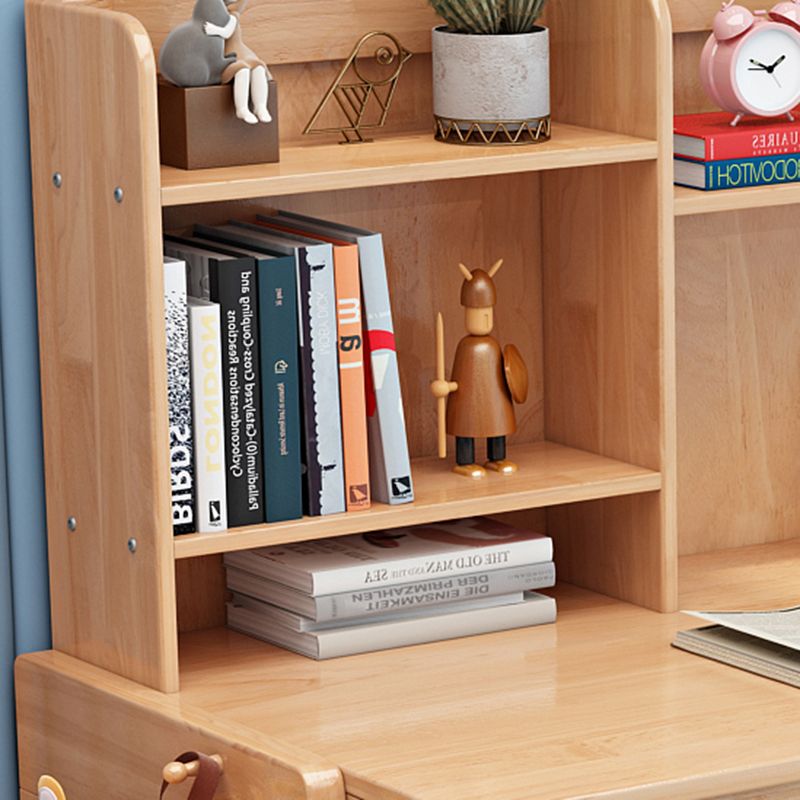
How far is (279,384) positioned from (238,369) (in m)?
0.04

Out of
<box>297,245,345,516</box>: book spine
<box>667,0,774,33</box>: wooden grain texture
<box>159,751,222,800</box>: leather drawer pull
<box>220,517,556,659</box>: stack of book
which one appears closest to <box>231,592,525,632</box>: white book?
<box>220,517,556,659</box>: stack of book

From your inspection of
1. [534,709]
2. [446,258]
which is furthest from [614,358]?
[534,709]

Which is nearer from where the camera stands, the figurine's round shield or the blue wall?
the blue wall

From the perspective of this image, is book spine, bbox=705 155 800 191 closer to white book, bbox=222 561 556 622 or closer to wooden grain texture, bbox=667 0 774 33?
wooden grain texture, bbox=667 0 774 33

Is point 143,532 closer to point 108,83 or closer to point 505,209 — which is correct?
point 108,83

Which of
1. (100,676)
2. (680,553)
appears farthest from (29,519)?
(680,553)

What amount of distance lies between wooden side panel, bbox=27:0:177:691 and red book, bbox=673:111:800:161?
562 mm

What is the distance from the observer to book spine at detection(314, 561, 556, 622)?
177 centimetres

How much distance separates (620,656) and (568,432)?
31 cm

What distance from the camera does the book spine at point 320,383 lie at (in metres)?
1.70

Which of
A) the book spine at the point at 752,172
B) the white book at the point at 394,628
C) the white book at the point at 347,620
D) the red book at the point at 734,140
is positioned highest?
the red book at the point at 734,140

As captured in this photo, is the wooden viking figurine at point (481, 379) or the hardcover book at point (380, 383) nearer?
the hardcover book at point (380, 383)

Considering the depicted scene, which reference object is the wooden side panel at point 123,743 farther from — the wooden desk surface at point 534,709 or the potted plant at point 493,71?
the potted plant at point 493,71

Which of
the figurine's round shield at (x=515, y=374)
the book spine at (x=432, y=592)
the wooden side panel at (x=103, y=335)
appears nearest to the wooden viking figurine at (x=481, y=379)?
the figurine's round shield at (x=515, y=374)
